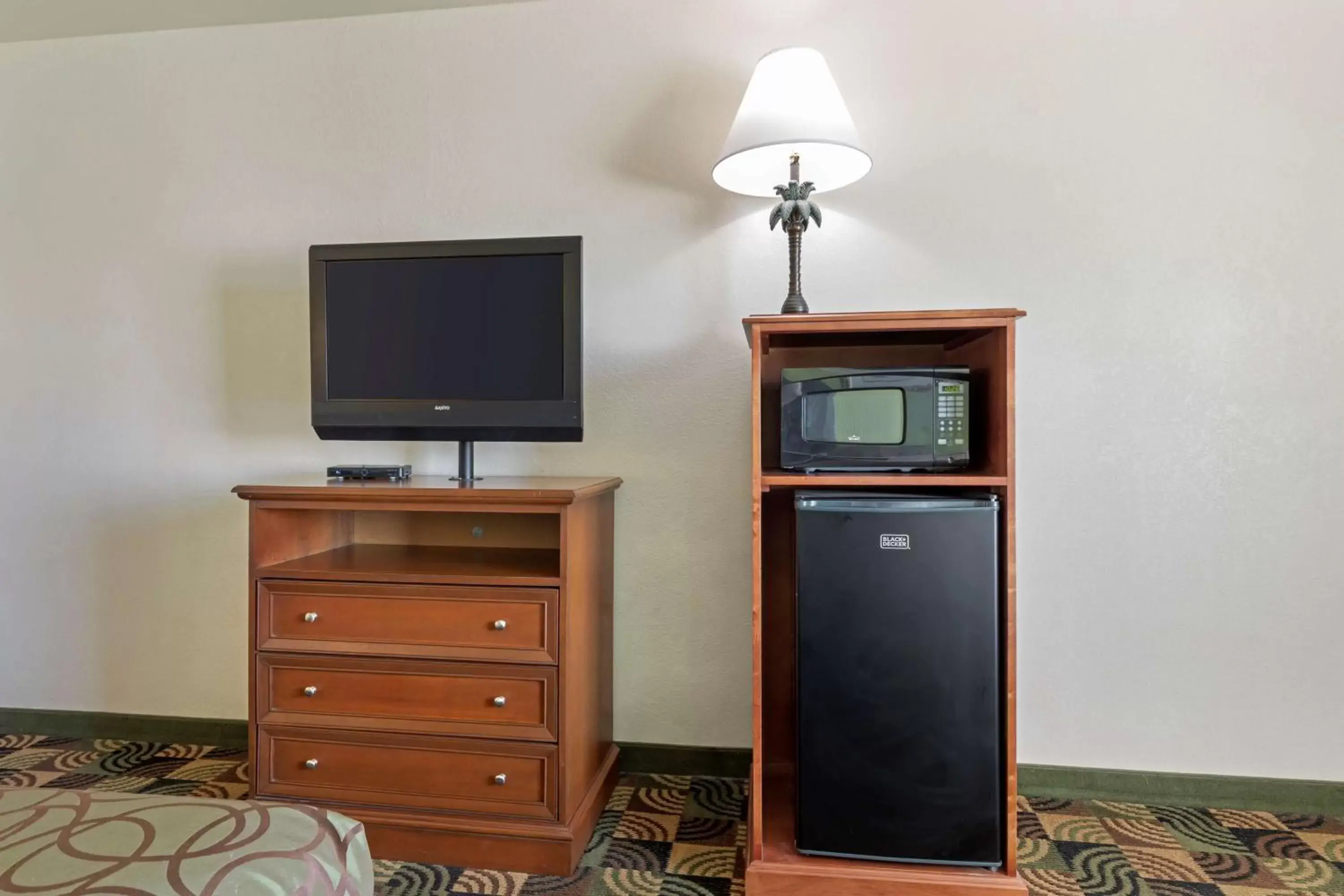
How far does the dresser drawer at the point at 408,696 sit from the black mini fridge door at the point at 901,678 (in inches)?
24.6

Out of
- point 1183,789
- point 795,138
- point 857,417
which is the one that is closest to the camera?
point 857,417

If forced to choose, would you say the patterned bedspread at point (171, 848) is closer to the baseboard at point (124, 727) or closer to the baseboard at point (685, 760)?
the baseboard at point (685, 760)

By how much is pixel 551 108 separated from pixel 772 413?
1.12 m

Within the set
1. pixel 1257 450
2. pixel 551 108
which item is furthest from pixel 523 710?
pixel 1257 450

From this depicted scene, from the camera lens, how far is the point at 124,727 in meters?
2.53

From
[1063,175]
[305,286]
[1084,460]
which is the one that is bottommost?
→ [1084,460]

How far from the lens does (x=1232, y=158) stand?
206cm

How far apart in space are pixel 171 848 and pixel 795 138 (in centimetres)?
173

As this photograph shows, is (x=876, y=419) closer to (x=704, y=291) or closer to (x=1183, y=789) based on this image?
(x=704, y=291)

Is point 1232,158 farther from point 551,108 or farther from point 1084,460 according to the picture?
point 551,108

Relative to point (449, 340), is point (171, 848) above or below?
below

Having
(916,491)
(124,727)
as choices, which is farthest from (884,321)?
(124,727)

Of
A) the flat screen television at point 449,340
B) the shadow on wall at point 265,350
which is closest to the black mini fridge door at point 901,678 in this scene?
the flat screen television at point 449,340

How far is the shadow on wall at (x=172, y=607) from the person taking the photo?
2484 mm
